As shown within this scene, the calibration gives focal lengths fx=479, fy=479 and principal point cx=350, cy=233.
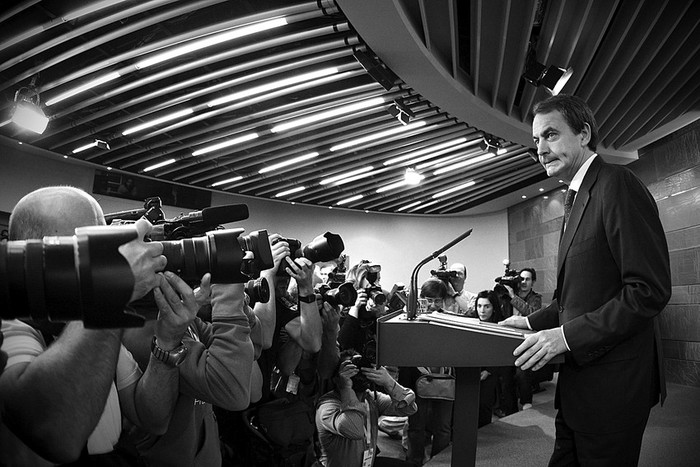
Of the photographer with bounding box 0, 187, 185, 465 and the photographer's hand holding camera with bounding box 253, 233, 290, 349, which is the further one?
the photographer's hand holding camera with bounding box 253, 233, 290, 349

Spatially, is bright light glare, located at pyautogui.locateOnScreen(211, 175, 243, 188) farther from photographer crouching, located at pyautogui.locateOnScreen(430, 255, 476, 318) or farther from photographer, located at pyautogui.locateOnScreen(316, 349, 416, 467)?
photographer, located at pyautogui.locateOnScreen(316, 349, 416, 467)

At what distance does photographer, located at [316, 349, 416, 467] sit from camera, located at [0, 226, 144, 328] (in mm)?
1949

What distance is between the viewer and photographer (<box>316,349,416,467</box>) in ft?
7.90

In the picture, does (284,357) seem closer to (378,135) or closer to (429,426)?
(429,426)

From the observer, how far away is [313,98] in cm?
512

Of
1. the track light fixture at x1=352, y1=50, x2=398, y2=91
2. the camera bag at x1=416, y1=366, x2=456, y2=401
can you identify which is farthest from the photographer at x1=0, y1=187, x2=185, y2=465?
the track light fixture at x1=352, y1=50, x2=398, y2=91

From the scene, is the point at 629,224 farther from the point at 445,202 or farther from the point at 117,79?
the point at 445,202

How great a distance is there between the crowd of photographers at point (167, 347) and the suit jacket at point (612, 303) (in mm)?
823

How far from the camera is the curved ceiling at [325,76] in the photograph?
12.4 feet

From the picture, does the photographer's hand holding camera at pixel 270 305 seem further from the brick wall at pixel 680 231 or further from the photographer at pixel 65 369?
the brick wall at pixel 680 231

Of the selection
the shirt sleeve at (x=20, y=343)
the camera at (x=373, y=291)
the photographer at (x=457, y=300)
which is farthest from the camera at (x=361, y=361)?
the shirt sleeve at (x=20, y=343)

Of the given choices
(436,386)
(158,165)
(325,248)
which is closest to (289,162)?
(158,165)

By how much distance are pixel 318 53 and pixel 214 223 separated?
3.48 m

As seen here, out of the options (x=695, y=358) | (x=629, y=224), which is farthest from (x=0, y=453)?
(x=695, y=358)
